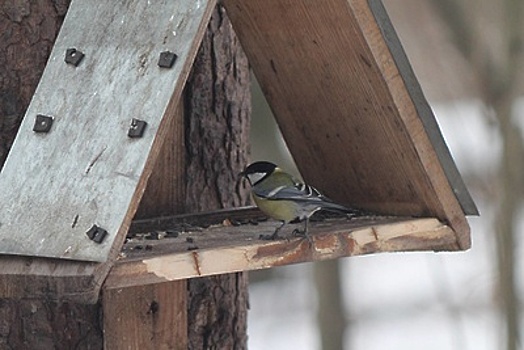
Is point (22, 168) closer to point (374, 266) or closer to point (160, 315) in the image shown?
point (160, 315)

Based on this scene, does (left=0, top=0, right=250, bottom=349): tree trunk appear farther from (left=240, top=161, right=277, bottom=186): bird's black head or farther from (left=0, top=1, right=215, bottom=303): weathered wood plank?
(left=0, top=1, right=215, bottom=303): weathered wood plank

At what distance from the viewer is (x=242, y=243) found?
2371 millimetres

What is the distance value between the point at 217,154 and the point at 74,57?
2.59 feet

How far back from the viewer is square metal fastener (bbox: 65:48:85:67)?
226 centimetres

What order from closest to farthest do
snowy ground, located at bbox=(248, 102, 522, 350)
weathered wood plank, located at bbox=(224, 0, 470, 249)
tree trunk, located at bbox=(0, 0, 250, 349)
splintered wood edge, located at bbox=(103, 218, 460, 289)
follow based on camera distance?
1. splintered wood edge, located at bbox=(103, 218, 460, 289)
2. weathered wood plank, located at bbox=(224, 0, 470, 249)
3. tree trunk, located at bbox=(0, 0, 250, 349)
4. snowy ground, located at bbox=(248, 102, 522, 350)

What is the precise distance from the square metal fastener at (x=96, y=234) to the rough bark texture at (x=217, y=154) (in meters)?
0.85

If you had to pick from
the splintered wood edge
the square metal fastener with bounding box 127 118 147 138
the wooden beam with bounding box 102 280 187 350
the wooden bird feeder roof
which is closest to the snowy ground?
the wooden bird feeder roof

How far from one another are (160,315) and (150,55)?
75cm

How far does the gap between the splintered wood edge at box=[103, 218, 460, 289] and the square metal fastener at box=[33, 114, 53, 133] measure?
0.96 ft

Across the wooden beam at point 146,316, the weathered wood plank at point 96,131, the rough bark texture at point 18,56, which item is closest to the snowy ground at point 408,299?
the wooden beam at point 146,316

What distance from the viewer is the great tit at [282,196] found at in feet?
9.05

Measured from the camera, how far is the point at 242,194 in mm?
3133

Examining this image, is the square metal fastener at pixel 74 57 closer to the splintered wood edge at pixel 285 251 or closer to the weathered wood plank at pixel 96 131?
the weathered wood plank at pixel 96 131

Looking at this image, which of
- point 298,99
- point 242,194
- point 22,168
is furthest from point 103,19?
point 242,194
